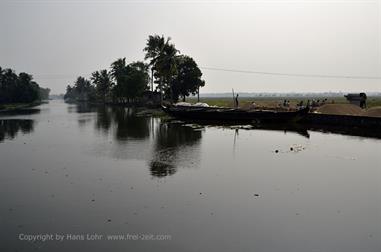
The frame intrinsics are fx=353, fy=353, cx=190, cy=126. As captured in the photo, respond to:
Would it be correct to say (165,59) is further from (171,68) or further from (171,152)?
(171,152)

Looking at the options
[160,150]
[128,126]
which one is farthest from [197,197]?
[128,126]

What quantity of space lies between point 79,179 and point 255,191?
24.9ft

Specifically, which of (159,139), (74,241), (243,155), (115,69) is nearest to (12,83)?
(115,69)

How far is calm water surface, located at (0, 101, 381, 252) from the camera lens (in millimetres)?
9039

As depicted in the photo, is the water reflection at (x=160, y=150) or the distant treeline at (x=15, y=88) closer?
the water reflection at (x=160, y=150)

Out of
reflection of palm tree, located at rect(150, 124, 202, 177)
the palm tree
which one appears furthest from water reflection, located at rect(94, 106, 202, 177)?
the palm tree

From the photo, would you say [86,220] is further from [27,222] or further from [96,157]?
[96,157]

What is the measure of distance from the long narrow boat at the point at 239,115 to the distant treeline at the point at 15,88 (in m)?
89.1

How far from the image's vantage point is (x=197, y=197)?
12.6 metres

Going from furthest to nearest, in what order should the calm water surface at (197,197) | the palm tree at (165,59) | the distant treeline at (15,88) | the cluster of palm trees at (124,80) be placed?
the distant treeline at (15,88)
the cluster of palm trees at (124,80)
the palm tree at (165,59)
the calm water surface at (197,197)

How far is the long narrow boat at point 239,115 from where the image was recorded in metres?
40.9

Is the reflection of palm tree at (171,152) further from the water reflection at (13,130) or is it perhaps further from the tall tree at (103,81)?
the tall tree at (103,81)

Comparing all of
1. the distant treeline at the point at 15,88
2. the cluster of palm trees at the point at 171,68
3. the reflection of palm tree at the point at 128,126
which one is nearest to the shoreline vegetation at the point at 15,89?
the distant treeline at the point at 15,88

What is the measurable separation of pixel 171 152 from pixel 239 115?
22.9 meters
